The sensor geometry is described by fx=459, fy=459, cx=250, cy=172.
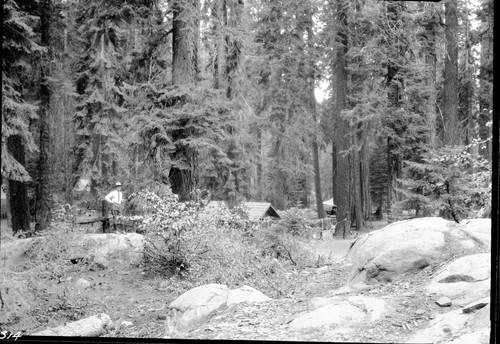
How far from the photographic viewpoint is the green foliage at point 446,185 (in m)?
4.01

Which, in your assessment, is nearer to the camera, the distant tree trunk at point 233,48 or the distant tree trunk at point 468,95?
the distant tree trunk at point 468,95

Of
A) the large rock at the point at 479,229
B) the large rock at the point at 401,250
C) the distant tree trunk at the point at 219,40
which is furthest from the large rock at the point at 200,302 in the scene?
the distant tree trunk at the point at 219,40

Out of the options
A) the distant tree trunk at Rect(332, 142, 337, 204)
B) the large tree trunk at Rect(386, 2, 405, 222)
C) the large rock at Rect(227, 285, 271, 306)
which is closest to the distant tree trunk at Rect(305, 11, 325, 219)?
the distant tree trunk at Rect(332, 142, 337, 204)

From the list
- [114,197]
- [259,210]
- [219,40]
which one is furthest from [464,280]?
[219,40]

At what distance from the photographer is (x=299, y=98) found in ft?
15.6

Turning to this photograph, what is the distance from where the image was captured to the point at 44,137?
425 cm

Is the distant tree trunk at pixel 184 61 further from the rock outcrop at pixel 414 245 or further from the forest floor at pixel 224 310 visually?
the rock outcrop at pixel 414 245

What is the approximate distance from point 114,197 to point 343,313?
243 centimetres

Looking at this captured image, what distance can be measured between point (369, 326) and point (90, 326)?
217 centimetres

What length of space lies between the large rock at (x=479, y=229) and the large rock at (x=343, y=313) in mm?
1184

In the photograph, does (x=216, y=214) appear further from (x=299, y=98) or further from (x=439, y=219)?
(x=439, y=219)

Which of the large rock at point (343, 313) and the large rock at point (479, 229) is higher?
the large rock at point (479, 229)

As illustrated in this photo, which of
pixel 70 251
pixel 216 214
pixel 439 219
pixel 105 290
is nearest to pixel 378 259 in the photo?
pixel 439 219

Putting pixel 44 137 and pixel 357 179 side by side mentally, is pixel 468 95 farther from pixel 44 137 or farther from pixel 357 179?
pixel 44 137
